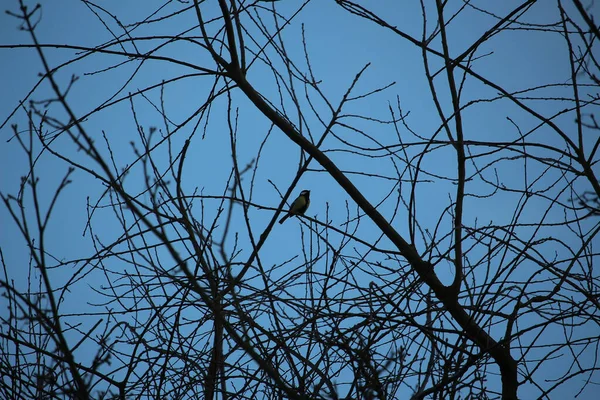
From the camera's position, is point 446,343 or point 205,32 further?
point 205,32

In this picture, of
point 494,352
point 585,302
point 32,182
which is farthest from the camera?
point 494,352

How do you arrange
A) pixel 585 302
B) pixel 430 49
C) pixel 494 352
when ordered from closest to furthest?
pixel 585 302 < pixel 494 352 < pixel 430 49

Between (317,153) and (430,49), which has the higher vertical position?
(430,49)

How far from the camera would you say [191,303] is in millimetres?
2012

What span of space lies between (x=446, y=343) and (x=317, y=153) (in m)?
0.86

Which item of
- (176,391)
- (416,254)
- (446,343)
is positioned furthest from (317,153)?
(176,391)

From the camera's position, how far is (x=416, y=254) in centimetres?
211

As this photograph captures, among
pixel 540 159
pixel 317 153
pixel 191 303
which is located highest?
pixel 317 153

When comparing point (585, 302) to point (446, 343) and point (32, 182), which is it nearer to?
point (446, 343)

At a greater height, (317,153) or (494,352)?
(317,153)

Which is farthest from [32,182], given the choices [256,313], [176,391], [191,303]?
[256,313]

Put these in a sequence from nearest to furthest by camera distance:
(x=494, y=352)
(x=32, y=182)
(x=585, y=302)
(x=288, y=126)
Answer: (x=32, y=182) → (x=585, y=302) → (x=494, y=352) → (x=288, y=126)

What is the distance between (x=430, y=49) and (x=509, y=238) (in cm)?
76

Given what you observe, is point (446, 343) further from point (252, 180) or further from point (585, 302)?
point (252, 180)
